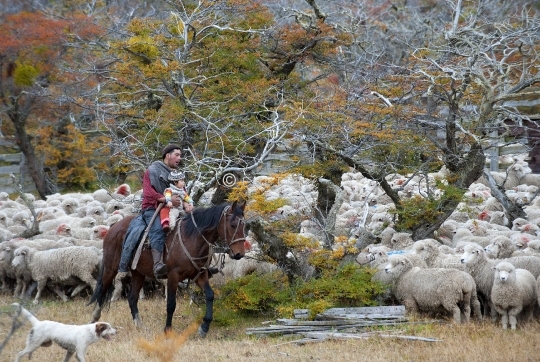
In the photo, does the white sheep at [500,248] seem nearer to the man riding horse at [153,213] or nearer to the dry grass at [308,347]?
the dry grass at [308,347]

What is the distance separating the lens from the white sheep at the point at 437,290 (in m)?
10.6

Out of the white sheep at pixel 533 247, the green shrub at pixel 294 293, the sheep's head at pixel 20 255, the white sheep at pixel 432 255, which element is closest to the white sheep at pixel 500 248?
the white sheep at pixel 533 247

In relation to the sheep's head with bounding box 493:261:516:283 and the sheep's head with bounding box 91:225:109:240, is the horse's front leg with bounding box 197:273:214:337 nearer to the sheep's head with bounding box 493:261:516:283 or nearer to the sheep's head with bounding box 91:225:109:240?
the sheep's head with bounding box 493:261:516:283

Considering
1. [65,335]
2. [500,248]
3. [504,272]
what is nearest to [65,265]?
[65,335]

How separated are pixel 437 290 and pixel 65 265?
6.28 meters

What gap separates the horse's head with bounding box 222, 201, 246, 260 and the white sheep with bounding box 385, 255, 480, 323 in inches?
95.8

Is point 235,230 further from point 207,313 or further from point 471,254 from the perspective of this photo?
point 471,254

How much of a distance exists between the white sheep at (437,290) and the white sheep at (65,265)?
5073 mm

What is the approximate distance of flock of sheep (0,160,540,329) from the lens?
10641 millimetres

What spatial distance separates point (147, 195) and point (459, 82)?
7.48 meters

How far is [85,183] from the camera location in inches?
1175

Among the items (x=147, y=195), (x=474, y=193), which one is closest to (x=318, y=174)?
(x=147, y=195)

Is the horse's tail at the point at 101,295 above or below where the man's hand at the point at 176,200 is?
below

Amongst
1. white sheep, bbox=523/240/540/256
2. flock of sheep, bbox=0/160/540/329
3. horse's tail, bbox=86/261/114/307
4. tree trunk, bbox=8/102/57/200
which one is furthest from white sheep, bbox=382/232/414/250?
tree trunk, bbox=8/102/57/200
